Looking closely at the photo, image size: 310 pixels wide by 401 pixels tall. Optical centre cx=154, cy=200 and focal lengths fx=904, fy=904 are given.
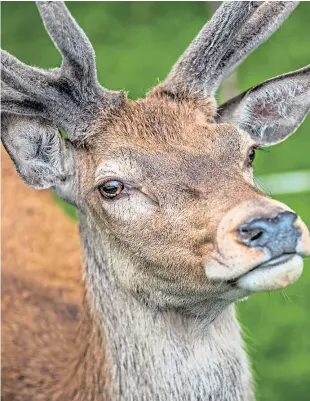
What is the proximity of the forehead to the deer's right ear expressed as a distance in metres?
0.19

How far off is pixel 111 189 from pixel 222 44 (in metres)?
0.84

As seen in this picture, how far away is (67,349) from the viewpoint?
4.64 m

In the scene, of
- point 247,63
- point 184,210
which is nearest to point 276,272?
point 184,210

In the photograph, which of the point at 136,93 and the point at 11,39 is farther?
the point at 11,39

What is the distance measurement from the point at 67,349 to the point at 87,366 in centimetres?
59

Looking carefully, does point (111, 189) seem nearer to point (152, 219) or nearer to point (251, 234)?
point (152, 219)

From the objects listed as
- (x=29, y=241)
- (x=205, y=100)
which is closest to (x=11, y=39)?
(x=29, y=241)

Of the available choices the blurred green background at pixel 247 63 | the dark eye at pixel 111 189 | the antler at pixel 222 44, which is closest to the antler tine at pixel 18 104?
the dark eye at pixel 111 189

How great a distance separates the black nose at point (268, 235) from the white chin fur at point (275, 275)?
5cm

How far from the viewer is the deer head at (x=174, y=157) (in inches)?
127

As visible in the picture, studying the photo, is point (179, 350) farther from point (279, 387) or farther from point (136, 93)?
point (136, 93)

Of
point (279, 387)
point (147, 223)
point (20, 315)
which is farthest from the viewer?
point (279, 387)

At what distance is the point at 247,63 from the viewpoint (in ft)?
33.2

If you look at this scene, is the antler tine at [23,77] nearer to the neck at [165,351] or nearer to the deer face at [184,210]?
the deer face at [184,210]
